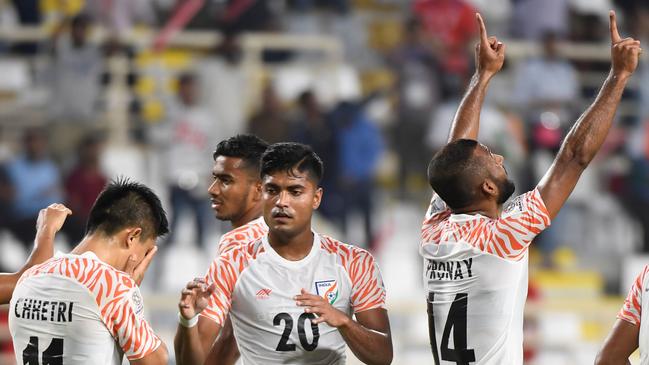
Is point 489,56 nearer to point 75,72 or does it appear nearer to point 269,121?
point 269,121

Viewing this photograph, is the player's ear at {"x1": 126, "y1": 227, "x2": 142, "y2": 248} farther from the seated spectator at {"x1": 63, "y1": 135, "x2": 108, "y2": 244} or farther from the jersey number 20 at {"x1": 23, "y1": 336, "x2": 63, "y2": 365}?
the seated spectator at {"x1": 63, "y1": 135, "x2": 108, "y2": 244}

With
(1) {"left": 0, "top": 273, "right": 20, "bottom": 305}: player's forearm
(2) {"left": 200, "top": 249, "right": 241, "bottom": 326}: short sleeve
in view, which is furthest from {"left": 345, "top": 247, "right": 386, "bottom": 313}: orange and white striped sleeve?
(1) {"left": 0, "top": 273, "right": 20, "bottom": 305}: player's forearm

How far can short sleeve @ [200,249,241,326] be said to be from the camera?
5.43 m

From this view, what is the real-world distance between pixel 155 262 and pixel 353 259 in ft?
26.7

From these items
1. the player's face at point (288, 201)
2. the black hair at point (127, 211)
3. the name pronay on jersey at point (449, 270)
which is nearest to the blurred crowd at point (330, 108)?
the player's face at point (288, 201)

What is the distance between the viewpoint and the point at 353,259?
18.4 ft

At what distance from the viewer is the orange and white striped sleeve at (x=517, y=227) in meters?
5.20

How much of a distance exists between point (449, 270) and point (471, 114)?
958mm

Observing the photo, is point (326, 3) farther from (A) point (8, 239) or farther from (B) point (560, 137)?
(A) point (8, 239)

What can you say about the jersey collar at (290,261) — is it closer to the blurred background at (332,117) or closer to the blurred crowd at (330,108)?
the blurred background at (332,117)

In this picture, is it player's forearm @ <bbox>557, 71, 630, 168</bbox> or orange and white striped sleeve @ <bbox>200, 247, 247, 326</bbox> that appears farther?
orange and white striped sleeve @ <bbox>200, 247, 247, 326</bbox>

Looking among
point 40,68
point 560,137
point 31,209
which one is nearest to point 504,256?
point 31,209

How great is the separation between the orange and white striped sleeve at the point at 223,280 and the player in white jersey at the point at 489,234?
890 mm

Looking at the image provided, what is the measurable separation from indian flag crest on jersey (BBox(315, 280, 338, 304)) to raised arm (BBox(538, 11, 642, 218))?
1050mm
